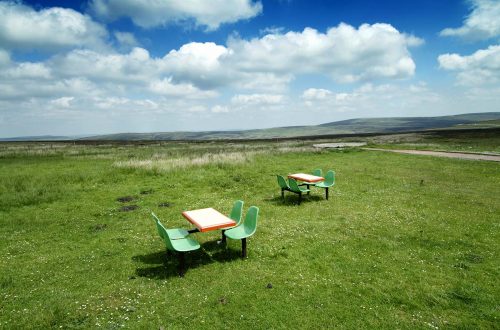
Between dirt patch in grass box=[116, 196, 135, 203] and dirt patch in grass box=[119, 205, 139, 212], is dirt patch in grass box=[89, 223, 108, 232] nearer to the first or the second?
dirt patch in grass box=[119, 205, 139, 212]

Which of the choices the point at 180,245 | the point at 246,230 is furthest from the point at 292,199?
the point at 180,245

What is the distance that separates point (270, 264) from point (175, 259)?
3.19 meters

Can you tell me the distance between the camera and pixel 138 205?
54.1ft

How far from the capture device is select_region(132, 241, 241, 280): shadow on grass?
8523mm

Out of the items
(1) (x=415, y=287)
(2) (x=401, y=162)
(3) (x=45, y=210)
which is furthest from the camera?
(2) (x=401, y=162)

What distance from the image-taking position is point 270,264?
889 centimetres

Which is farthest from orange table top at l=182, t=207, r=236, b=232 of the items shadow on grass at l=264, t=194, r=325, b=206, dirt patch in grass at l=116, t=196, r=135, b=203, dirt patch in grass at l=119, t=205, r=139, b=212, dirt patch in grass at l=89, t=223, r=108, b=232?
dirt patch in grass at l=116, t=196, r=135, b=203

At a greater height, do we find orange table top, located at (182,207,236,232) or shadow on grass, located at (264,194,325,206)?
orange table top, located at (182,207,236,232)

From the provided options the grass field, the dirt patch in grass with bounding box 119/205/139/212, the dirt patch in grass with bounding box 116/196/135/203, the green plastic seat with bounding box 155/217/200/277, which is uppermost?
the green plastic seat with bounding box 155/217/200/277

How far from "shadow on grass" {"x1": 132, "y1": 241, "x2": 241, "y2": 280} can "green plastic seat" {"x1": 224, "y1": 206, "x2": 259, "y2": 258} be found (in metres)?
0.57

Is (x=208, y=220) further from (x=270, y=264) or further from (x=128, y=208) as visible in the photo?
(x=128, y=208)

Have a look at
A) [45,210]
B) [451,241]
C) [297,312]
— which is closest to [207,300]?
[297,312]

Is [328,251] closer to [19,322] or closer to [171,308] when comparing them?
[171,308]

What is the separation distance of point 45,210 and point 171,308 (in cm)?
1295
